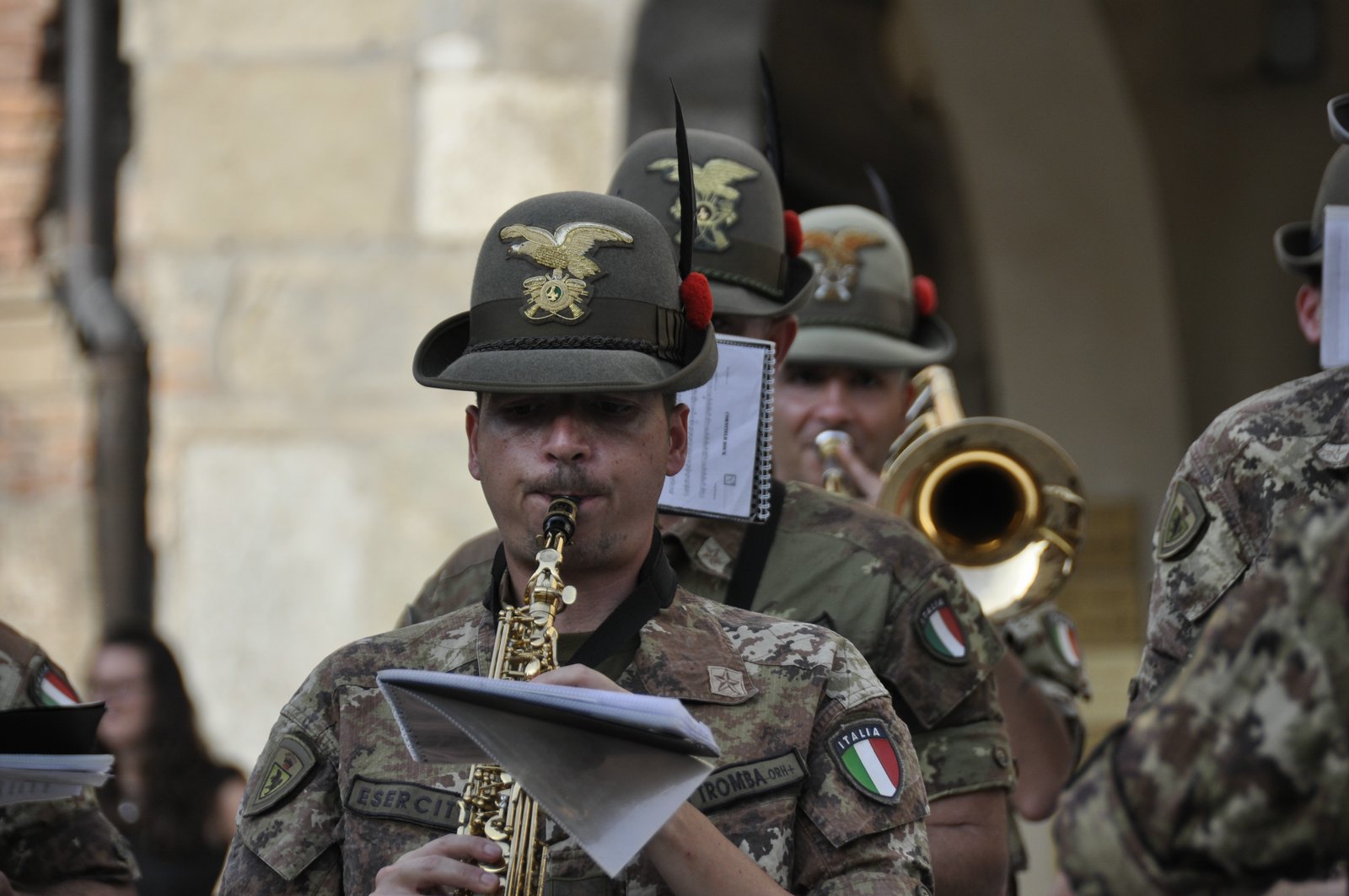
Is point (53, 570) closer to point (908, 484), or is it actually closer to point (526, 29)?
point (526, 29)

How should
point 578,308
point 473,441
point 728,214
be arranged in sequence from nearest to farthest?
point 578,308 < point 473,441 < point 728,214

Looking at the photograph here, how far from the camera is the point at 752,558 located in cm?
338

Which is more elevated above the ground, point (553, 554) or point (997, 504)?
point (553, 554)

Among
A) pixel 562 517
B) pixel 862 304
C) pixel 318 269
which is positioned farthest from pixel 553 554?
pixel 318 269

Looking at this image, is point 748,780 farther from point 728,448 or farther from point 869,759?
point 728,448

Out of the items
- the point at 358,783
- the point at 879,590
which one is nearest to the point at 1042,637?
the point at 879,590


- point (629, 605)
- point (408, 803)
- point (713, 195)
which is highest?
point (713, 195)

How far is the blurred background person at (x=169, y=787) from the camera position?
5.86 meters

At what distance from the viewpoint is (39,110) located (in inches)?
351

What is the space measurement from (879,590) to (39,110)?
6.63 m

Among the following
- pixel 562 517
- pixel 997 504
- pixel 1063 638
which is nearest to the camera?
pixel 562 517

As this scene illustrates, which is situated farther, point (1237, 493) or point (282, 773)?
point (1237, 493)

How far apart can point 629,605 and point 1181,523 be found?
77 centimetres

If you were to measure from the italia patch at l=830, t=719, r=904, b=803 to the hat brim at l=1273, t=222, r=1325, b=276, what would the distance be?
1087 mm
